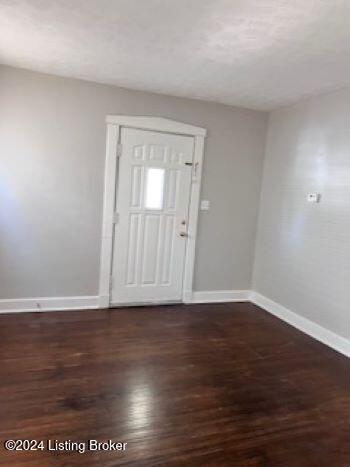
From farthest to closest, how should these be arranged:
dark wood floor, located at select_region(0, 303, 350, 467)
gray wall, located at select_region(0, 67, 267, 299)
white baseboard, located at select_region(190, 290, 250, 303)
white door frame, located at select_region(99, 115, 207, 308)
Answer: white baseboard, located at select_region(190, 290, 250, 303)
white door frame, located at select_region(99, 115, 207, 308)
gray wall, located at select_region(0, 67, 267, 299)
dark wood floor, located at select_region(0, 303, 350, 467)

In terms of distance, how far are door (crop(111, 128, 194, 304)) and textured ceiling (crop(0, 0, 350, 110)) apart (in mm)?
667

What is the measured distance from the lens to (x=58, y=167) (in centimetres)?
383

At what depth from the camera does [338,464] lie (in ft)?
6.43

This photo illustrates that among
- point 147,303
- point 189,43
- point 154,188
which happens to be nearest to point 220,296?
point 147,303

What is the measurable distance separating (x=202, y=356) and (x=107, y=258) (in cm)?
163

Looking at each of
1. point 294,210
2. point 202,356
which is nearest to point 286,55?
point 294,210

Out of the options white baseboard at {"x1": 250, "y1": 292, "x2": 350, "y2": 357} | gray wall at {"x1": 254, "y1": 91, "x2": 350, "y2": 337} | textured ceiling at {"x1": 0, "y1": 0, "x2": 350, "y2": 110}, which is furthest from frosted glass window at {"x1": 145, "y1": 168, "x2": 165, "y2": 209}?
white baseboard at {"x1": 250, "y1": 292, "x2": 350, "y2": 357}

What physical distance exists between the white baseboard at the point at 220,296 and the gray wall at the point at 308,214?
22cm

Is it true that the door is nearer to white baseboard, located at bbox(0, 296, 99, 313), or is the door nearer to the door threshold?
the door threshold

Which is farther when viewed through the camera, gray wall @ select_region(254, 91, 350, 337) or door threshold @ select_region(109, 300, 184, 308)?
door threshold @ select_region(109, 300, 184, 308)

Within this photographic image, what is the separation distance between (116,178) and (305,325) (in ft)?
8.70

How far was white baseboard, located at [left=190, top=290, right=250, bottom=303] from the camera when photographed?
183 inches

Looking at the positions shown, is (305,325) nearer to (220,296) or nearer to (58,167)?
(220,296)

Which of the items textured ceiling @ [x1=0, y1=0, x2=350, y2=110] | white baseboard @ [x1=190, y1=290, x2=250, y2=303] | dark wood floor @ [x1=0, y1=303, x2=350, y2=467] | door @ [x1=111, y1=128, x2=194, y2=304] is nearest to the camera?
dark wood floor @ [x1=0, y1=303, x2=350, y2=467]
